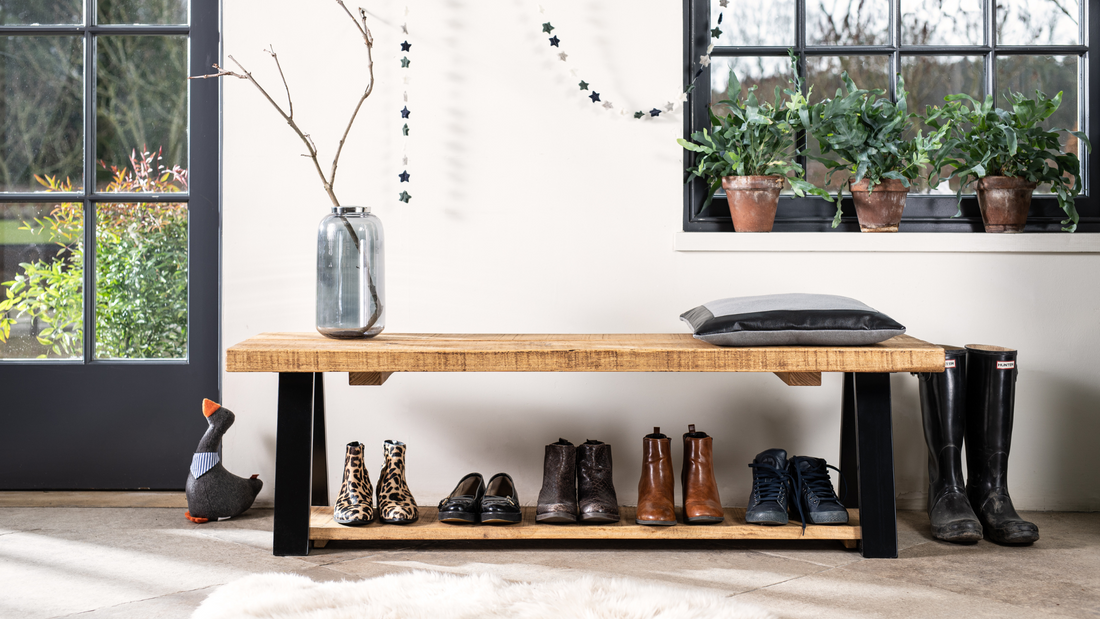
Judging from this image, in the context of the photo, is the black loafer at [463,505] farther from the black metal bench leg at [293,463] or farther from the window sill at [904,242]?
the window sill at [904,242]

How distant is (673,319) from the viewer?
7.40ft

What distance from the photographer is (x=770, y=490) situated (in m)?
1.89

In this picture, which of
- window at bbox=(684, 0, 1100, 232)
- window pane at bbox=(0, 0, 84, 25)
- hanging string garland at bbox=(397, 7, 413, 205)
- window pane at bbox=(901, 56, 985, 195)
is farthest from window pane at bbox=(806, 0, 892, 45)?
window pane at bbox=(0, 0, 84, 25)

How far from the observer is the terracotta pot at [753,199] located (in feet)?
7.10

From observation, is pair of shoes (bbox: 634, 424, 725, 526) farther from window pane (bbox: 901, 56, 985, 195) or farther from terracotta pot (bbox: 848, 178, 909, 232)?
window pane (bbox: 901, 56, 985, 195)

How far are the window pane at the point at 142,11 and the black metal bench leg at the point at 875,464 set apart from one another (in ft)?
7.34

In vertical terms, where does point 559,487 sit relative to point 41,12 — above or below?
below

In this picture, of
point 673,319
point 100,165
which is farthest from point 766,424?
point 100,165

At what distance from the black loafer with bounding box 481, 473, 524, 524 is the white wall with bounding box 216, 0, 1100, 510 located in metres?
0.32

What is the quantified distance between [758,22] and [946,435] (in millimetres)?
1320

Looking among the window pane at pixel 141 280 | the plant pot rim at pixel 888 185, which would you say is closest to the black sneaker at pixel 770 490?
the plant pot rim at pixel 888 185

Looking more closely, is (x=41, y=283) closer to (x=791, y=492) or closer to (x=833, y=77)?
(x=791, y=492)

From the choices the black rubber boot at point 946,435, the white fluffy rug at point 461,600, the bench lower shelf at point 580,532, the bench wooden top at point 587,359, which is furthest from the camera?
the black rubber boot at point 946,435

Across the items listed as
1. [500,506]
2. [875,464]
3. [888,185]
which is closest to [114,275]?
[500,506]
